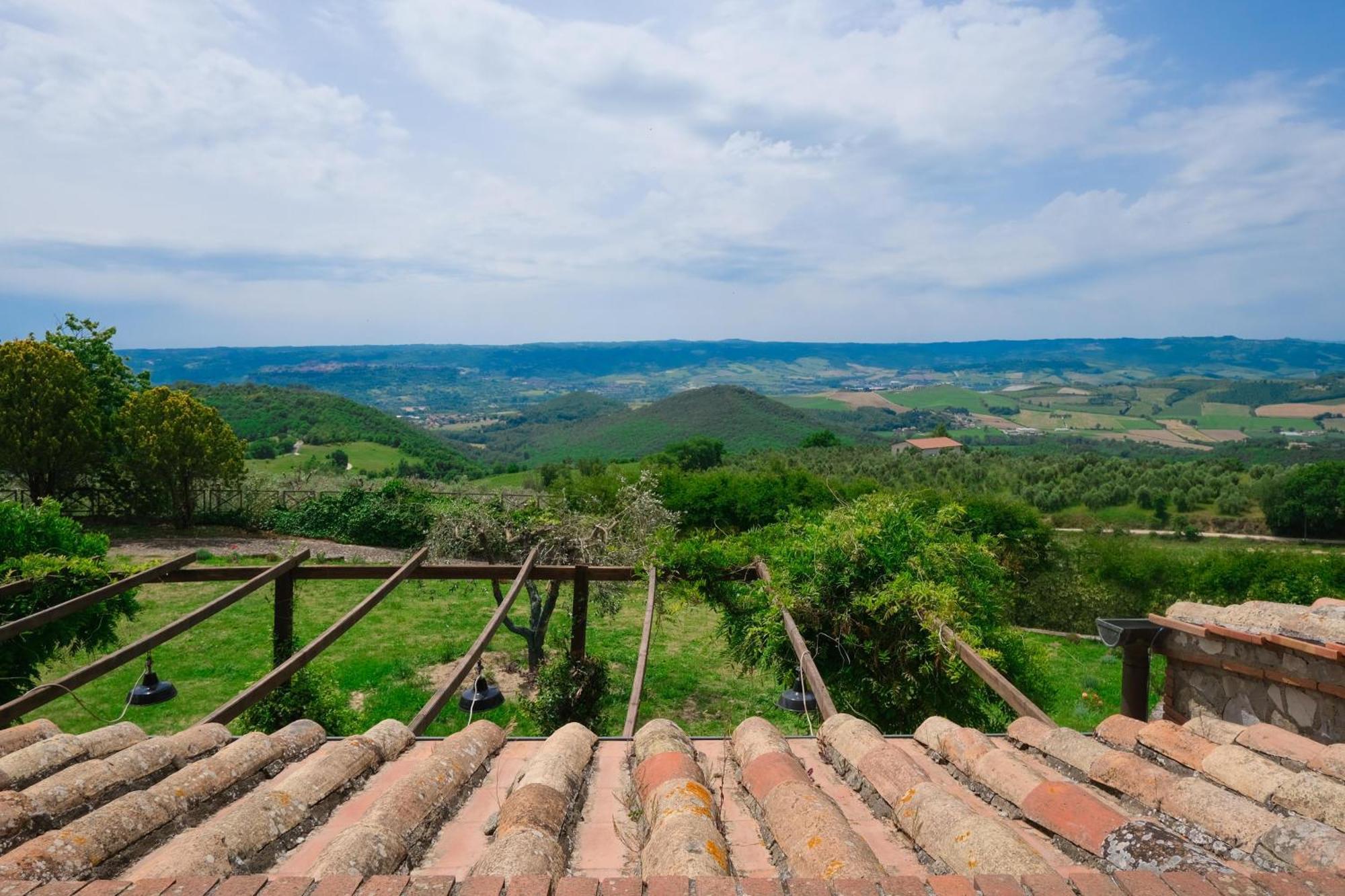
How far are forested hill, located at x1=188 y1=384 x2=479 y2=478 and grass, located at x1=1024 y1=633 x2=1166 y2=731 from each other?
3886 centimetres

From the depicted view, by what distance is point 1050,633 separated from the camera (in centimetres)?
1761

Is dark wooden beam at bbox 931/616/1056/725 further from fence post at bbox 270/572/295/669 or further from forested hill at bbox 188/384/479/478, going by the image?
forested hill at bbox 188/384/479/478

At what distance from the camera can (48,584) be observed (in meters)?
7.05

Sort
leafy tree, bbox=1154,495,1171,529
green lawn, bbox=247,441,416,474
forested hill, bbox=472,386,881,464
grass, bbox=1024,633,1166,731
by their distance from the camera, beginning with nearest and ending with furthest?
grass, bbox=1024,633,1166,731 → leafy tree, bbox=1154,495,1171,529 → green lawn, bbox=247,441,416,474 → forested hill, bbox=472,386,881,464

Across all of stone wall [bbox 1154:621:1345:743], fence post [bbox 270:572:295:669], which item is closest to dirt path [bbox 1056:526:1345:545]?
stone wall [bbox 1154:621:1345:743]

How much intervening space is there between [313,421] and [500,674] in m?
50.7

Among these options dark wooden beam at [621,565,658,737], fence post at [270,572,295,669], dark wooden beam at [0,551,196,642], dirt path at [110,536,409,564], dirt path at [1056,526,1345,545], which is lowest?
dirt path at [1056,526,1345,545]

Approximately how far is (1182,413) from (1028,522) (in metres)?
130

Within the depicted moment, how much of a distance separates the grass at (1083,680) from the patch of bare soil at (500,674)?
7.38 meters

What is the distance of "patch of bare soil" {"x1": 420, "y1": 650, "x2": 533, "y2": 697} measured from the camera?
11.3 metres

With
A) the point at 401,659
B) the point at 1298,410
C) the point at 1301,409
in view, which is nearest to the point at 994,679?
the point at 401,659

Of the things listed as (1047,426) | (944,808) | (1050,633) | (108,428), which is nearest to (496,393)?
(1047,426)

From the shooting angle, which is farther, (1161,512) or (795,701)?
(1161,512)

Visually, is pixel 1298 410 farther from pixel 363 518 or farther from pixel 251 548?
pixel 251 548
